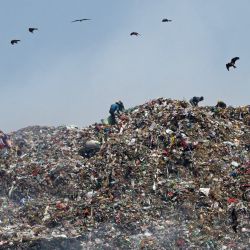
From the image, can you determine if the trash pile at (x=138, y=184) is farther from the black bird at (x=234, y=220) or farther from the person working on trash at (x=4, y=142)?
the person working on trash at (x=4, y=142)

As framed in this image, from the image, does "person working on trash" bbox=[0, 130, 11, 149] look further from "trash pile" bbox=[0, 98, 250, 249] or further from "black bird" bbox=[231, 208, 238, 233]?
"black bird" bbox=[231, 208, 238, 233]

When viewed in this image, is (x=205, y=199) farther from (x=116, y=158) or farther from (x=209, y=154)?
(x=116, y=158)

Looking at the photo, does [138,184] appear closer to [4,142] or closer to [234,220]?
[234,220]

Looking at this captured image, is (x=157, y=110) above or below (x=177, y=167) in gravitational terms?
above

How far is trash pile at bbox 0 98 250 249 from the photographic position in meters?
11.2

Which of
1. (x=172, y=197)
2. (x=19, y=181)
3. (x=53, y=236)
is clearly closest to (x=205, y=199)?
(x=172, y=197)

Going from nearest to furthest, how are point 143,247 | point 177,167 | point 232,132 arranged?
point 143,247 → point 177,167 → point 232,132

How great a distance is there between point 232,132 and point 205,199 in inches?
141

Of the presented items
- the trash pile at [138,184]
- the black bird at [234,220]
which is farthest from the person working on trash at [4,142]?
the black bird at [234,220]

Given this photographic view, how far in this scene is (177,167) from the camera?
13.2m

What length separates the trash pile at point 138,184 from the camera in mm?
11250

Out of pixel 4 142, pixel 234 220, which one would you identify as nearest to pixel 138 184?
pixel 234 220

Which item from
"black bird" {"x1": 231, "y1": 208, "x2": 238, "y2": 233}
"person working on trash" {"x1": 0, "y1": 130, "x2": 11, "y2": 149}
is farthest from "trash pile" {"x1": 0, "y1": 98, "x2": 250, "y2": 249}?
"person working on trash" {"x1": 0, "y1": 130, "x2": 11, "y2": 149}

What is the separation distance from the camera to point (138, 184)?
12.8m
